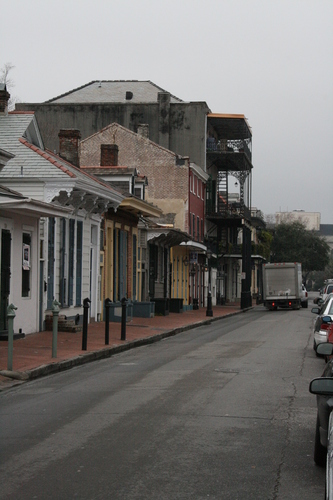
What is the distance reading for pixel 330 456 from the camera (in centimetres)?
418

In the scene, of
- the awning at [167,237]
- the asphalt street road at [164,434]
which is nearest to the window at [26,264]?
the asphalt street road at [164,434]

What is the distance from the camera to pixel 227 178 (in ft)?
201

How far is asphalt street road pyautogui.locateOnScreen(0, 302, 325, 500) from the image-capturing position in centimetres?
650

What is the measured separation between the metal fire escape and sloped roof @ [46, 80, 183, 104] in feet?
14.1

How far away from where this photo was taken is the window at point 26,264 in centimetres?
2150

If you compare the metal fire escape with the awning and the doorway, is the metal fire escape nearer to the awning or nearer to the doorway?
the awning

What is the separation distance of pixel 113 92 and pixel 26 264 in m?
36.7

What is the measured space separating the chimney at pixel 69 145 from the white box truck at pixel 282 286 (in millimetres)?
23131

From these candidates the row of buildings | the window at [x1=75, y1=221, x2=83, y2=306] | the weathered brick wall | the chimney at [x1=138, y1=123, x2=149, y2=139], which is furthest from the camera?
the chimney at [x1=138, y1=123, x2=149, y2=139]

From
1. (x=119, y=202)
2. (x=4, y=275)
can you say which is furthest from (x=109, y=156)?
(x=4, y=275)

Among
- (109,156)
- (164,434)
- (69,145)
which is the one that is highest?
(109,156)

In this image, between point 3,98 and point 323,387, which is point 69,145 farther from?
point 323,387

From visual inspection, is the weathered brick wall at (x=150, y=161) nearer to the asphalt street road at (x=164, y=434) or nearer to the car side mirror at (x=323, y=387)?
the asphalt street road at (x=164, y=434)

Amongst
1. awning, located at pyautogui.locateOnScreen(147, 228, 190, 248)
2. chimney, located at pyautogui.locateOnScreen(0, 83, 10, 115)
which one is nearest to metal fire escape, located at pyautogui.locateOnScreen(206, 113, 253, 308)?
awning, located at pyautogui.locateOnScreen(147, 228, 190, 248)
